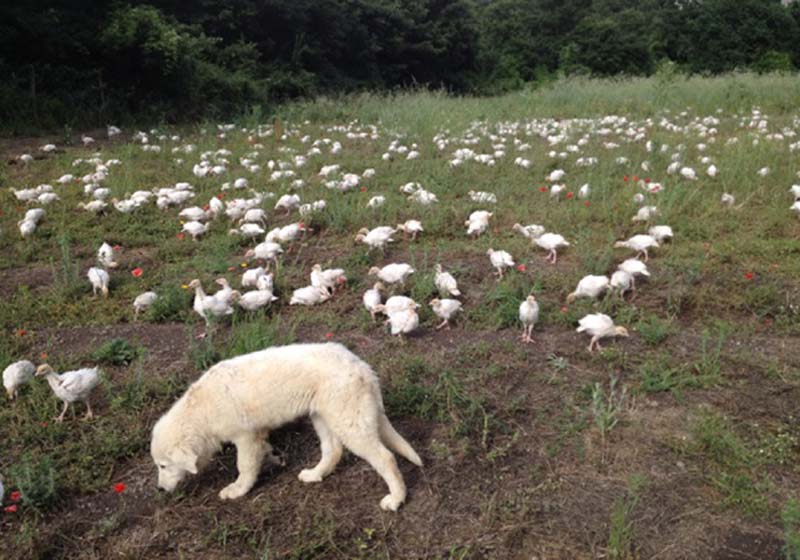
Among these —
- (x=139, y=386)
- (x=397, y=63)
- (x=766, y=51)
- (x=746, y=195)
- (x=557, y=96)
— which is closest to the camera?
(x=139, y=386)

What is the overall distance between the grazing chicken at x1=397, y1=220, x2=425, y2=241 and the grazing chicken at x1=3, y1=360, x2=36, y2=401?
3852 mm

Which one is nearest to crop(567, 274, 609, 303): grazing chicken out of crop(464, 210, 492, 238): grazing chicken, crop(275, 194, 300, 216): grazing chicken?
crop(464, 210, 492, 238): grazing chicken

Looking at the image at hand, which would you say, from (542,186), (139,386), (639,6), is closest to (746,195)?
(542,186)

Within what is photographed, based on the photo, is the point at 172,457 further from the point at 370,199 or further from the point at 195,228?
the point at 370,199

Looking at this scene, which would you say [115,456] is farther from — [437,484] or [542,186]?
[542,186]

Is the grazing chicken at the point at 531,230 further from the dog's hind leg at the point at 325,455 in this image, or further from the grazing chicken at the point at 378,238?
the dog's hind leg at the point at 325,455

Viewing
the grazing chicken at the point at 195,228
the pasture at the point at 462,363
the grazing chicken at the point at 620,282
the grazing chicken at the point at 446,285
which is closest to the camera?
the pasture at the point at 462,363

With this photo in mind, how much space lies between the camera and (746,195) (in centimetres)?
791

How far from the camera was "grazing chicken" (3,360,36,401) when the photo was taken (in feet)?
13.2

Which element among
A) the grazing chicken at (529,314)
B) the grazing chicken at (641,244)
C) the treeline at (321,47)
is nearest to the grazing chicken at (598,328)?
the grazing chicken at (529,314)

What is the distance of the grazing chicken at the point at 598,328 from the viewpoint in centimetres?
450

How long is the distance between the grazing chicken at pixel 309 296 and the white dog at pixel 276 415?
76.5 inches

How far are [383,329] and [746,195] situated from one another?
564 cm

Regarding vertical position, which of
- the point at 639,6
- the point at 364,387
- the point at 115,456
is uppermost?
the point at 639,6
